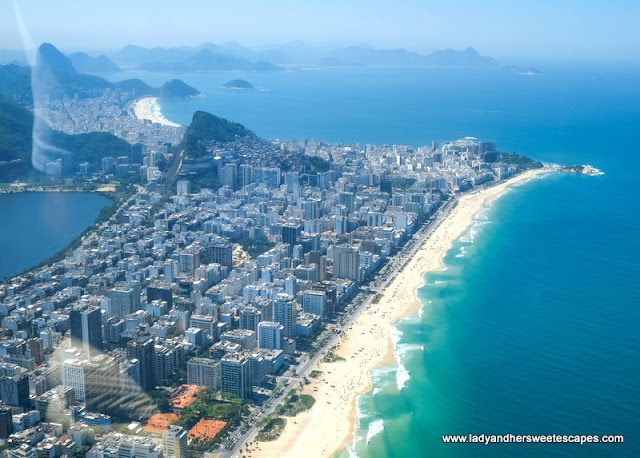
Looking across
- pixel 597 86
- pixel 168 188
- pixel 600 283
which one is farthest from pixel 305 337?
pixel 597 86

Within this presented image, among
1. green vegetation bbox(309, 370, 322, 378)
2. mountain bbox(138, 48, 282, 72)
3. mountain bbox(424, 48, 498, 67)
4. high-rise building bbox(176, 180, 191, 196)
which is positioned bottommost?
green vegetation bbox(309, 370, 322, 378)

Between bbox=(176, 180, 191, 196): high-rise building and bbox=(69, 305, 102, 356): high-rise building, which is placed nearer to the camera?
bbox=(69, 305, 102, 356): high-rise building

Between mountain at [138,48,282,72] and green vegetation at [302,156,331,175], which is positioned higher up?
mountain at [138,48,282,72]

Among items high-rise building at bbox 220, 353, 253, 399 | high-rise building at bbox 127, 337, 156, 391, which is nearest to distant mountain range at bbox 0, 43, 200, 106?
high-rise building at bbox 127, 337, 156, 391

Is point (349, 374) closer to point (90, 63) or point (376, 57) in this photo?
point (90, 63)

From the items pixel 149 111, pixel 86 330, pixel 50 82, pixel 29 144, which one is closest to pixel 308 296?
pixel 86 330

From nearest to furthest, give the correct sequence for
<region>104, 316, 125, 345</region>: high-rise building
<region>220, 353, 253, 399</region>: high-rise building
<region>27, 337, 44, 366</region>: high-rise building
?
<region>220, 353, 253, 399</region>: high-rise building, <region>27, 337, 44, 366</region>: high-rise building, <region>104, 316, 125, 345</region>: high-rise building

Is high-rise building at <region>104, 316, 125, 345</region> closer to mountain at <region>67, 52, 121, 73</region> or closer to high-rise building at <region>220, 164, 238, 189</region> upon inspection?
high-rise building at <region>220, 164, 238, 189</region>

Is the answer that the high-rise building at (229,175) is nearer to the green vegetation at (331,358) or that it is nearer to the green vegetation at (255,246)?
the green vegetation at (255,246)
